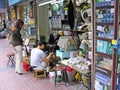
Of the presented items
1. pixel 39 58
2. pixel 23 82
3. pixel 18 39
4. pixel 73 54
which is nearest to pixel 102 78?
pixel 73 54

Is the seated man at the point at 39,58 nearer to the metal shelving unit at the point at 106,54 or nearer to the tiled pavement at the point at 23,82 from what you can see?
the tiled pavement at the point at 23,82

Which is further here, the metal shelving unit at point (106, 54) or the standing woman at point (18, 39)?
the standing woman at point (18, 39)

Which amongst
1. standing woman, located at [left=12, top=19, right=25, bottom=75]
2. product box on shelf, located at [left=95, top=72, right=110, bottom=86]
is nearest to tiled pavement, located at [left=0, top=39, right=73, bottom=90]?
standing woman, located at [left=12, top=19, right=25, bottom=75]

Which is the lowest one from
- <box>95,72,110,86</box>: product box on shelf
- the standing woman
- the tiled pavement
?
the tiled pavement

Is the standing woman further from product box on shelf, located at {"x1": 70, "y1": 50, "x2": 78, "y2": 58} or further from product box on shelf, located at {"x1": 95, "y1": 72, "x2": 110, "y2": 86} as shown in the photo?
product box on shelf, located at {"x1": 95, "y1": 72, "x2": 110, "y2": 86}

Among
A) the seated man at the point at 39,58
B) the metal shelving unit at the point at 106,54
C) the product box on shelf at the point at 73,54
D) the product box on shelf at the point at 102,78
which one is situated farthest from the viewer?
the product box on shelf at the point at 73,54

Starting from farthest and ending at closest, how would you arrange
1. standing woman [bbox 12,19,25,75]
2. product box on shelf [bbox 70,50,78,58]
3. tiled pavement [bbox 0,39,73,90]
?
1. standing woman [bbox 12,19,25,75]
2. product box on shelf [bbox 70,50,78,58]
3. tiled pavement [bbox 0,39,73,90]

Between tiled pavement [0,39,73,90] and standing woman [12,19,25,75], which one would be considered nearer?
tiled pavement [0,39,73,90]

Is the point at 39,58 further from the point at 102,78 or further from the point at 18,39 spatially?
the point at 102,78

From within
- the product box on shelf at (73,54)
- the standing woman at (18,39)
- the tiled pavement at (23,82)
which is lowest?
the tiled pavement at (23,82)

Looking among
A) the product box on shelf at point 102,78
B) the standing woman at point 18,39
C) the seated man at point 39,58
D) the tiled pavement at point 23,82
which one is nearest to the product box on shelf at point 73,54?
the seated man at point 39,58

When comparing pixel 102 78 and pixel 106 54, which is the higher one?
pixel 106 54

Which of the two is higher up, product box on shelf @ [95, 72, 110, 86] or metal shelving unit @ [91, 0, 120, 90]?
metal shelving unit @ [91, 0, 120, 90]

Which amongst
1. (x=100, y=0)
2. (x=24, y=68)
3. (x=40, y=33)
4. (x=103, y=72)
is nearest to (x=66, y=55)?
(x=24, y=68)
